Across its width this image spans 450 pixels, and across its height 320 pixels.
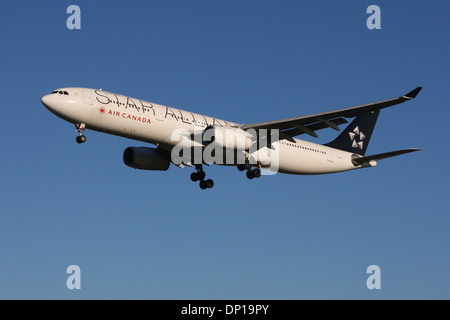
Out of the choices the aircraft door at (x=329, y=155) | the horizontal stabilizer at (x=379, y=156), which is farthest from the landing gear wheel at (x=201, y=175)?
the horizontal stabilizer at (x=379, y=156)

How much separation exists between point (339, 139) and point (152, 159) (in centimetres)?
1525

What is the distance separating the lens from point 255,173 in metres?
41.8

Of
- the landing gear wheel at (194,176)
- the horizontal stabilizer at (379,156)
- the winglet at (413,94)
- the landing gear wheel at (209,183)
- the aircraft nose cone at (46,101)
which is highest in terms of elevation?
the aircraft nose cone at (46,101)

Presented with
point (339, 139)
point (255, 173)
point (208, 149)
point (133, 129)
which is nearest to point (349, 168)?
point (339, 139)

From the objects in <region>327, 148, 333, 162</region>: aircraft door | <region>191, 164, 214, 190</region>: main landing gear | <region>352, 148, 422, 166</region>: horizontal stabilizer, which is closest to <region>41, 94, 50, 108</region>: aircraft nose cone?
<region>191, 164, 214, 190</region>: main landing gear

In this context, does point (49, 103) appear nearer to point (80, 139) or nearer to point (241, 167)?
point (80, 139)

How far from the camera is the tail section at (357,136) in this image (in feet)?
160

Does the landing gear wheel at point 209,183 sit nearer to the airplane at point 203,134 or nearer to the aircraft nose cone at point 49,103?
the airplane at point 203,134

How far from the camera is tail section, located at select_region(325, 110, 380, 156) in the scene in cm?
4884

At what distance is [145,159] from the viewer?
1658 inches

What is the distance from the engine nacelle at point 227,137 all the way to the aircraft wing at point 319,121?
1098mm

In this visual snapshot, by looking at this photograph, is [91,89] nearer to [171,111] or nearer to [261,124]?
[171,111]

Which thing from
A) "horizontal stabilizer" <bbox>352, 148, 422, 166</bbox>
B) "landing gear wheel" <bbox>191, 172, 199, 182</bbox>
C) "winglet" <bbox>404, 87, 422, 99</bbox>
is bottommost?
"landing gear wheel" <bbox>191, 172, 199, 182</bbox>

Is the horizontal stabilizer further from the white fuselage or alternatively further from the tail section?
the white fuselage
